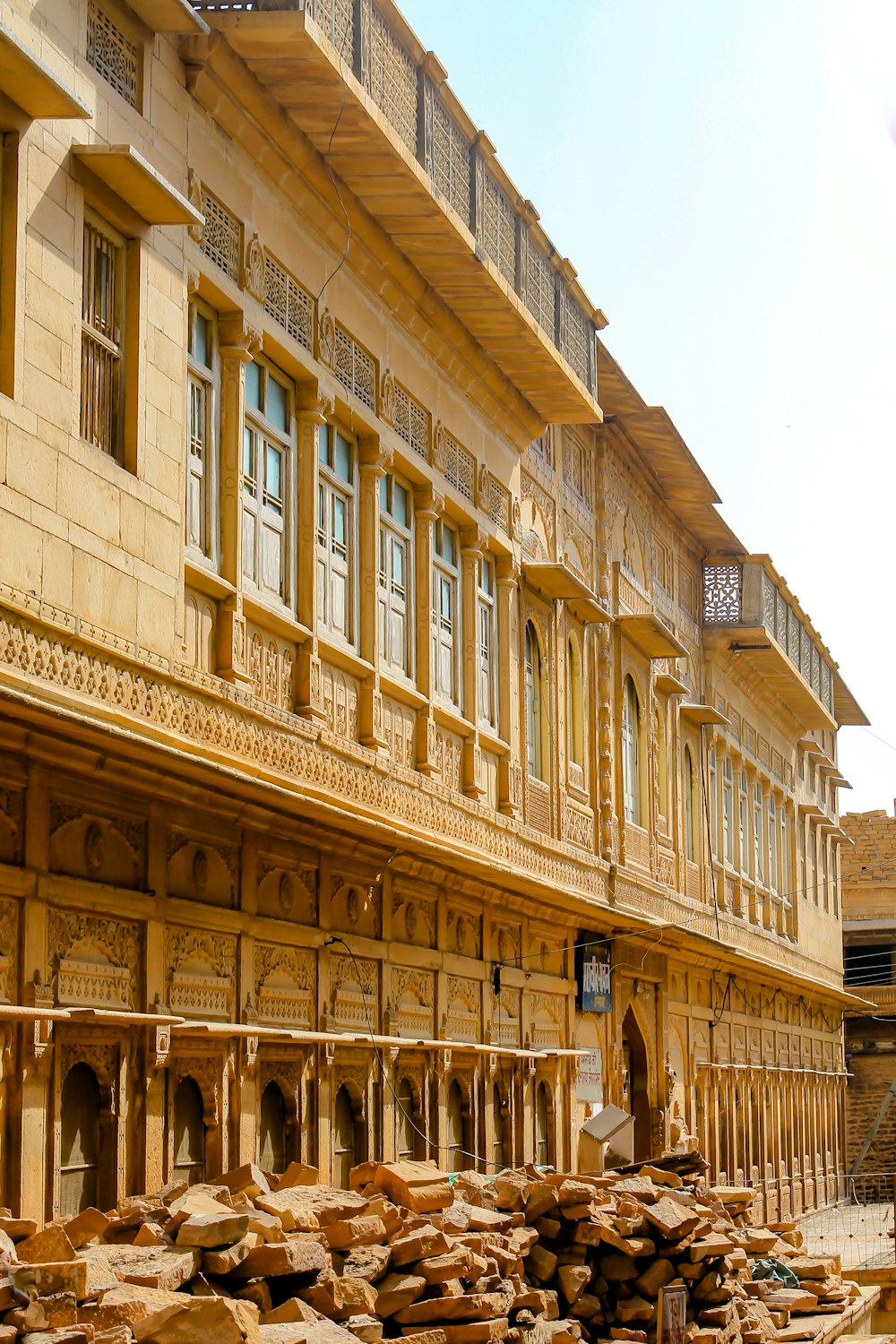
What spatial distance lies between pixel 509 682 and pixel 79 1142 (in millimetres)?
8459

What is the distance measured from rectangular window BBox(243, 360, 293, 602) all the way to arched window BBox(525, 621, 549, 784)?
239 inches

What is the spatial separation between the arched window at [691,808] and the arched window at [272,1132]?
554 inches

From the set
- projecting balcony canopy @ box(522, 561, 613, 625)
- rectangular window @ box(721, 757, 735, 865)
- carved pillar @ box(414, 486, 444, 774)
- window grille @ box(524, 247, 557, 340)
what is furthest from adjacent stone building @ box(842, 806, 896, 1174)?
carved pillar @ box(414, 486, 444, 774)

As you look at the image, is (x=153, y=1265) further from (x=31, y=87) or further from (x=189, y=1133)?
(x=31, y=87)

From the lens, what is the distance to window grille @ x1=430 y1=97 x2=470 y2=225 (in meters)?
14.3

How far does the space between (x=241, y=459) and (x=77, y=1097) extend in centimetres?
408

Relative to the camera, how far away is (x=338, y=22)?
1224cm

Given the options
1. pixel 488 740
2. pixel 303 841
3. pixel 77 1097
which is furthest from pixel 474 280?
pixel 77 1097

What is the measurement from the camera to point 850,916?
157 ft

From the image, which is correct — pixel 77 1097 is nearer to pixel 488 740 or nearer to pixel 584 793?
pixel 488 740

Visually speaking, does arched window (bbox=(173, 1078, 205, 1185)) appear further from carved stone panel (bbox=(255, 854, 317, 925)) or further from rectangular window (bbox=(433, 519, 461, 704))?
rectangular window (bbox=(433, 519, 461, 704))

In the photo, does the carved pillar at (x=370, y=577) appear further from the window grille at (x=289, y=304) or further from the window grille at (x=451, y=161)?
the window grille at (x=451, y=161)

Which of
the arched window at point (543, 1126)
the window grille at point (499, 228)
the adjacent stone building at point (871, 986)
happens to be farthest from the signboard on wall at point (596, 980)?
the adjacent stone building at point (871, 986)

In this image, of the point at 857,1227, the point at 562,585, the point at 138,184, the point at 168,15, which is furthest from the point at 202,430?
the point at 857,1227
